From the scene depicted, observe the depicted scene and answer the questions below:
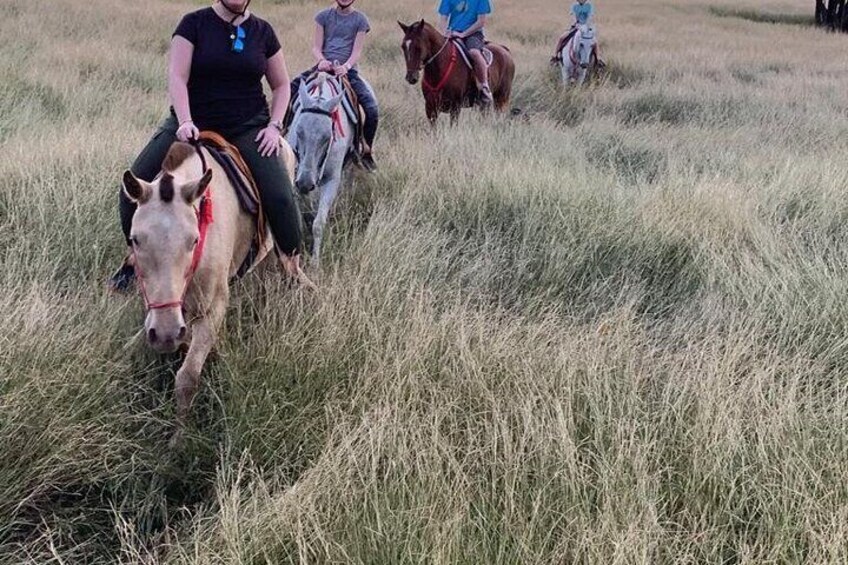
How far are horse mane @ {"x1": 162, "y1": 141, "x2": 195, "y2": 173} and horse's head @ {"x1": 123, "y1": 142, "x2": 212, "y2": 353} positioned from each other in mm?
395

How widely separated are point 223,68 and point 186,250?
158 centimetres

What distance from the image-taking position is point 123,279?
377 cm

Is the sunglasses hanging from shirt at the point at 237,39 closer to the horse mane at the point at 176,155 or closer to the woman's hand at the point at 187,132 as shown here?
the woman's hand at the point at 187,132

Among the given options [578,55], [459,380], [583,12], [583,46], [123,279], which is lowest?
[459,380]

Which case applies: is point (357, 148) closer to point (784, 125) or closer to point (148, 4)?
point (784, 125)

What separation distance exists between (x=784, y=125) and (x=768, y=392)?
863 centimetres

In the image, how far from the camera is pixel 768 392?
115 inches

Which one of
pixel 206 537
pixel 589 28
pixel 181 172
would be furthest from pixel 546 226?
pixel 589 28

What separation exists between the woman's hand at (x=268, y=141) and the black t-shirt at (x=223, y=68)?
17 centimetres

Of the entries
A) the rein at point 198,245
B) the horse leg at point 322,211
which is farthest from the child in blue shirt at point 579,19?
the rein at point 198,245

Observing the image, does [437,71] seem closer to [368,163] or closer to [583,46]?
[368,163]

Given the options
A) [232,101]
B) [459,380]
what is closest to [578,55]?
[232,101]

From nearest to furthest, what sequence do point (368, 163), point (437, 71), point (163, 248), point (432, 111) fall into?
point (163, 248), point (368, 163), point (437, 71), point (432, 111)

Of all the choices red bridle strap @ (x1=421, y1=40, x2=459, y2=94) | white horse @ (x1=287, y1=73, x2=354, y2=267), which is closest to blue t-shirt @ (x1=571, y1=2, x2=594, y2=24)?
red bridle strap @ (x1=421, y1=40, x2=459, y2=94)
